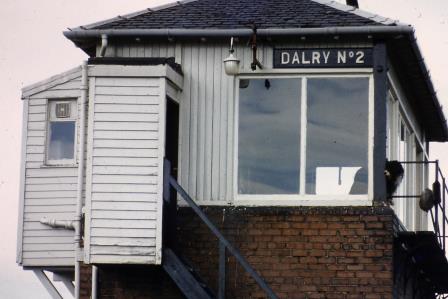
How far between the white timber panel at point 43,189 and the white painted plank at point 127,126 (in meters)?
1.90

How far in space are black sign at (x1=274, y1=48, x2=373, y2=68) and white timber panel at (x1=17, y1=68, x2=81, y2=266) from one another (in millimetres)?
3260

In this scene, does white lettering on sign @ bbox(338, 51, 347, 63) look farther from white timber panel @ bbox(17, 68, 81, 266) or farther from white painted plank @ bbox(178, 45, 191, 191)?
white timber panel @ bbox(17, 68, 81, 266)

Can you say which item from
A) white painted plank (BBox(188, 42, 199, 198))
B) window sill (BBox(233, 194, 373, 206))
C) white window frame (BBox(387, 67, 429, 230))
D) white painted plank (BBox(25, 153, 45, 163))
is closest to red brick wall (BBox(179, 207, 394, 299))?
window sill (BBox(233, 194, 373, 206))

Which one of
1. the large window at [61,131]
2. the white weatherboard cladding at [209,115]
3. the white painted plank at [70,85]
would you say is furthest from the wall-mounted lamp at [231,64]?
the large window at [61,131]

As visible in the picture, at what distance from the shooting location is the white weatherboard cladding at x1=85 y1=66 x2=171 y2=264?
18.0m

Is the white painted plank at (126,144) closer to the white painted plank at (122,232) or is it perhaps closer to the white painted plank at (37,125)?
the white painted plank at (122,232)

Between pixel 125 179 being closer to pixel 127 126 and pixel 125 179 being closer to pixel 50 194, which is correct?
pixel 127 126

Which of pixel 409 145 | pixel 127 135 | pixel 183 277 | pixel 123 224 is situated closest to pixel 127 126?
pixel 127 135

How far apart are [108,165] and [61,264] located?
263cm

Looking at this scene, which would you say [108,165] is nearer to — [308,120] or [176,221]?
[176,221]

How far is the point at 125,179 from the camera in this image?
18.1m

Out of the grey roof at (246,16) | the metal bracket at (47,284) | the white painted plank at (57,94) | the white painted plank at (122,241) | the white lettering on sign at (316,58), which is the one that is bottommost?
the metal bracket at (47,284)

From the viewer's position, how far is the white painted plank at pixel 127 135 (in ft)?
59.7

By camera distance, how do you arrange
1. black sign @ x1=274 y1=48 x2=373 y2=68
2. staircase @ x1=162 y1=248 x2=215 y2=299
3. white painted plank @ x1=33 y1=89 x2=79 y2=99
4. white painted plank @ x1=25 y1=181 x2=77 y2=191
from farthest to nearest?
white painted plank @ x1=33 y1=89 x2=79 y2=99
white painted plank @ x1=25 y1=181 x2=77 y2=191
black sign @ x1=274 y1=48 x2=373 y2=68
staircase @ x1=162 y1=248 x2=215 y2=299
